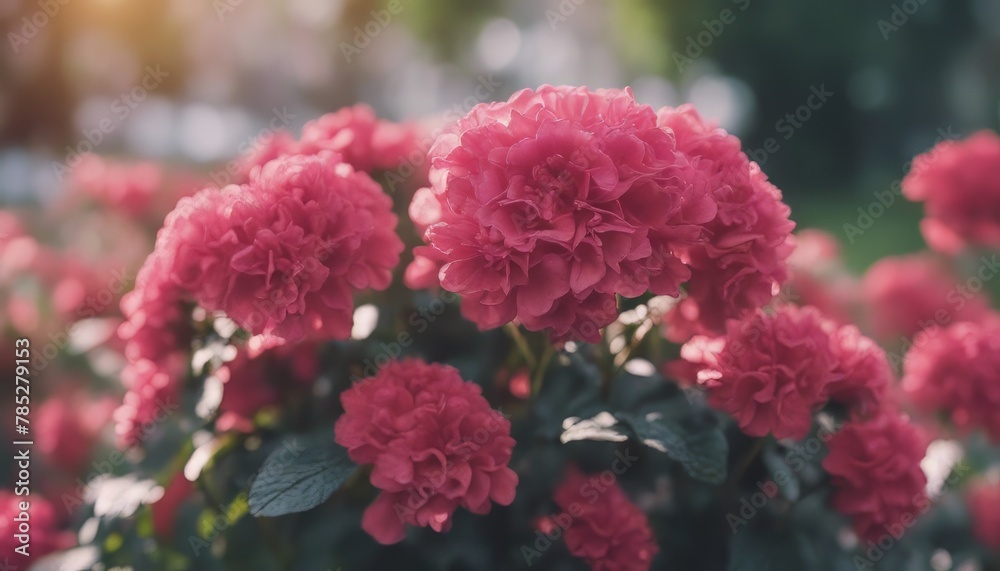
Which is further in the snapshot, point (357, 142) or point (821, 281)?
point (821, 281)

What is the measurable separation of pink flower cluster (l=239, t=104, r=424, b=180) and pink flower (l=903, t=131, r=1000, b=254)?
184cm

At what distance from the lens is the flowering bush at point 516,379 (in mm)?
1064

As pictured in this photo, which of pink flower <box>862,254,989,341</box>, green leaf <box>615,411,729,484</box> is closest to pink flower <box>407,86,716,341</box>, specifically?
green leaf <box>615,411,729,484</box>

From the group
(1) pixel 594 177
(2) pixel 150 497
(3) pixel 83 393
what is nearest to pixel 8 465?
(3) pixel 83 393

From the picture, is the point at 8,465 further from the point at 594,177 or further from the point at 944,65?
the point at 944,65

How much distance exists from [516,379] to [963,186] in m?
1.85

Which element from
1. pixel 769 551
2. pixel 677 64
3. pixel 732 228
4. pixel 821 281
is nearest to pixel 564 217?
pixel 732 228

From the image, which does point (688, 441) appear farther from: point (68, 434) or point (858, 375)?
point (68, 434)

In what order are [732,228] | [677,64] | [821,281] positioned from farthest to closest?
[677,64] → [821,281] → [732,228]

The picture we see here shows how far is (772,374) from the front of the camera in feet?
4.09

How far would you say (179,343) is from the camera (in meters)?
1.52

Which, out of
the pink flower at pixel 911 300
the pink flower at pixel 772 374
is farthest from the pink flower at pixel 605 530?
the pink flower at pixel 911 300

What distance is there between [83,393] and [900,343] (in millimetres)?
3190

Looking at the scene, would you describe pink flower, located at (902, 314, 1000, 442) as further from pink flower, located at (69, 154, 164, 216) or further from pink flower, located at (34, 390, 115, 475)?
pink flower, located at (69, 154, 164, 216)
